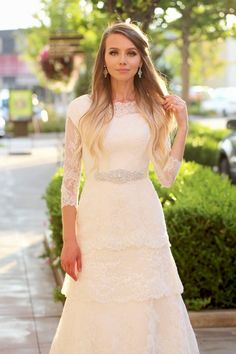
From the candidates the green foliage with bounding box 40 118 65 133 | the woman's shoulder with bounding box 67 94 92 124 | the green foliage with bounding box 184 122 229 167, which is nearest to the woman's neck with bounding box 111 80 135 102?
the woman's shoulder with bounding box 67 94 92 124

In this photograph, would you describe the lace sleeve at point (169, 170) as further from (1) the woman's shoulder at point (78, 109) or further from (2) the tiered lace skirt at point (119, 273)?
(1) the woman's shoulder at point (78, 109)

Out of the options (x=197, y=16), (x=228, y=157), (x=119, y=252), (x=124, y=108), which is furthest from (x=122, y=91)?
(x=228, y=157)

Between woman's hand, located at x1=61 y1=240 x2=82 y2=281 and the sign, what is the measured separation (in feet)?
85.8

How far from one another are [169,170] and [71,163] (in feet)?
1.50

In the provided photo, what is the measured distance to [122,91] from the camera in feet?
15.6

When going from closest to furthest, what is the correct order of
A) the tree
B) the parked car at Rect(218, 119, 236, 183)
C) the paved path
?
the paved path, the tree, the parked car at Rect(218, 119, 236, 183)

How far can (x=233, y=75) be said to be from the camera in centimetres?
7756

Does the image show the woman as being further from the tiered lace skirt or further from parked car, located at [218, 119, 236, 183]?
parked car, located at [218, 119, 236, 183]

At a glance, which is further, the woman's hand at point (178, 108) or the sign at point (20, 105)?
the sign at point (20, 105)

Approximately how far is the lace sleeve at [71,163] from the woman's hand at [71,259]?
20cm

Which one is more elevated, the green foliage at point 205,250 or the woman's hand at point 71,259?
the woman's hand at point 71,259

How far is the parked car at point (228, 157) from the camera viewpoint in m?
15.2

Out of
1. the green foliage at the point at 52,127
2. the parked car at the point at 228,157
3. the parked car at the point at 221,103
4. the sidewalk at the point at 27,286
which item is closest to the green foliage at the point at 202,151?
the parked car at the point at 228,157

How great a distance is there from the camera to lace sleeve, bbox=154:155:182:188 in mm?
4715
